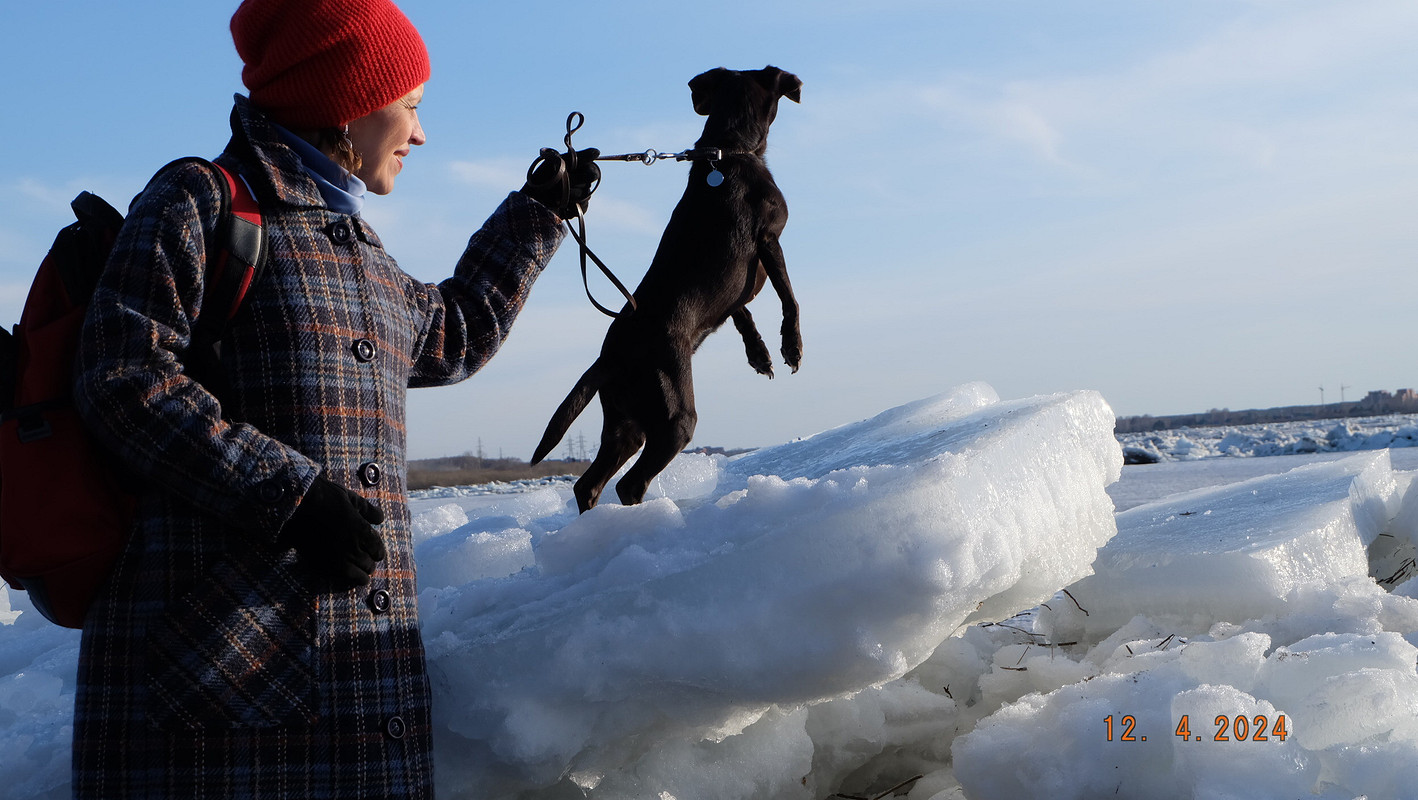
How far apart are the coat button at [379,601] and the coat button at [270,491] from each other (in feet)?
0.91

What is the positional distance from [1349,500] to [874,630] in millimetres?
2635

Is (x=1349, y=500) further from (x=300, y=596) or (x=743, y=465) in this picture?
(x=300, y=596)

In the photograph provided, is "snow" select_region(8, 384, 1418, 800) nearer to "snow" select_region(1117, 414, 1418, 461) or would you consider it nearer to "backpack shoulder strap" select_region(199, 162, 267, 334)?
"backpack shoulder strap" select_region(199, 162, 267, 334)

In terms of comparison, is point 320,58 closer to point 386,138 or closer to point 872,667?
point 386,138

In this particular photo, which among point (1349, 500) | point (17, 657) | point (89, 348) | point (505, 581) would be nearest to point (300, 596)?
point (89, 348)

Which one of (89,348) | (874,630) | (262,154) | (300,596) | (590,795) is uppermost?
(262,154)

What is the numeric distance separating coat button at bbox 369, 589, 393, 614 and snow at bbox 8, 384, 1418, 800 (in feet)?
1.54

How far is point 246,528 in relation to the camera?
1.58 m

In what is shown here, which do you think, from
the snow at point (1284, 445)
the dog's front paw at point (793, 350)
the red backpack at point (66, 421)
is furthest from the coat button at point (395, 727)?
the snow at point (1284, 445)

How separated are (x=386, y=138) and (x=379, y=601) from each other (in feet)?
2.75

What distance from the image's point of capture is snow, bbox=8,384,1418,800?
209cm

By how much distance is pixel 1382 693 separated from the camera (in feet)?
6.99

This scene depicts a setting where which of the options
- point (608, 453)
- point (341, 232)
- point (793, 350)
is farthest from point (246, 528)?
point (793, 350)

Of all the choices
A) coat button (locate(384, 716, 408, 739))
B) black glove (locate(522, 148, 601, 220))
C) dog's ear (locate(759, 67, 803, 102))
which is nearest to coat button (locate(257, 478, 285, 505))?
coat button (locate(384, 716, 408, 739))
